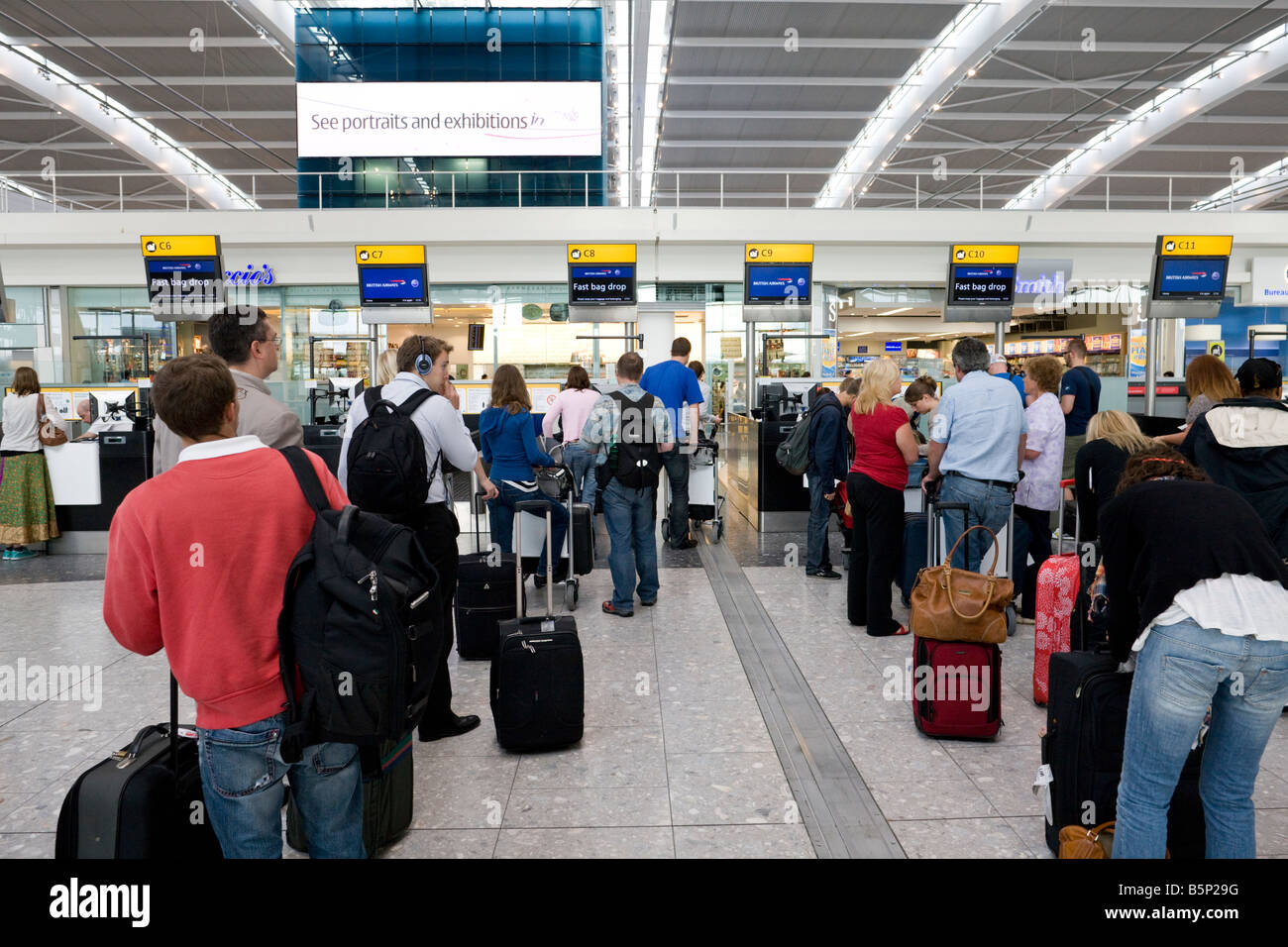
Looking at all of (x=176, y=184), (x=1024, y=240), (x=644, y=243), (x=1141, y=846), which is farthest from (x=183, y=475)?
(x=176, y=184)

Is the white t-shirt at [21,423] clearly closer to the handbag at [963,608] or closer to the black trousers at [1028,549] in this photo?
the handbag at [963,608]

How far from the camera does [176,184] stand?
26125mm

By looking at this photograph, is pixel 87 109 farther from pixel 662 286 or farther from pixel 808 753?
pixel 808 753

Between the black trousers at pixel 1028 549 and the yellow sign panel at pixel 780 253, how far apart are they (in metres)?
5.47

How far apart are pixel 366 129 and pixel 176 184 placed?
41.3ft

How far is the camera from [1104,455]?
391 cm

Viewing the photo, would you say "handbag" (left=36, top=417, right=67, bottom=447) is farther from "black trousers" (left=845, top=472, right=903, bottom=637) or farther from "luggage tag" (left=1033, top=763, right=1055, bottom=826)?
"luggage tag" (left=1033, top=763, right=1055, bottom=826)

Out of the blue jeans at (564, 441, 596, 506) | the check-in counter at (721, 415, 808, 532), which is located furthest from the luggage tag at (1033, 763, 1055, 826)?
→ the check-in counter at (721, 415, 808, 532)

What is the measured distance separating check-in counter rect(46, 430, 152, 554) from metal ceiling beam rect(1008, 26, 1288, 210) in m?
16.1

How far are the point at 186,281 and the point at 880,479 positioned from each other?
30.0 feet

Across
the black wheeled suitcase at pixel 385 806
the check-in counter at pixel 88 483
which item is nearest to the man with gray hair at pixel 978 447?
the black wheeled suitcase at pixel 385 806

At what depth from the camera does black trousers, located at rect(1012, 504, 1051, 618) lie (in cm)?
496

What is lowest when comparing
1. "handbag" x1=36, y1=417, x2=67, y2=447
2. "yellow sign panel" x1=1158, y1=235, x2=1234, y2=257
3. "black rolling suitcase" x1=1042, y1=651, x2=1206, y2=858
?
"black rolling suitcase" x1=1042, y1=651, x2=1206, y2=858
